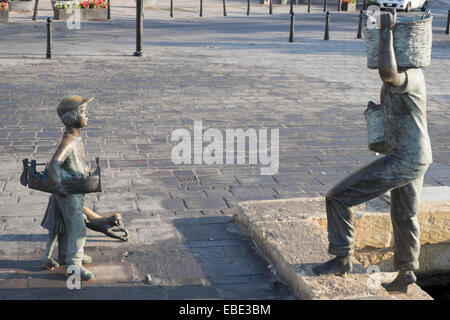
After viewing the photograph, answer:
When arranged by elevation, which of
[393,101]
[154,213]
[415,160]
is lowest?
[154,213]

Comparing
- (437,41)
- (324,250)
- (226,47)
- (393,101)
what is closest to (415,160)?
(393,101)

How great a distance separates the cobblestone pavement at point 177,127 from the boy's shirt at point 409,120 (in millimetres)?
1447

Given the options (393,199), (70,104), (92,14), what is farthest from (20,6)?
(393,199)

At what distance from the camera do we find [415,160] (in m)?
4.62

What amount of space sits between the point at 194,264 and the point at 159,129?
4890 mm

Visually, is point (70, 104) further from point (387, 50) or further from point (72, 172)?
point (387, 50)

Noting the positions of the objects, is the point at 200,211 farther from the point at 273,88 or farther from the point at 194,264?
the point at 273,88

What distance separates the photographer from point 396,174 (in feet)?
15.3

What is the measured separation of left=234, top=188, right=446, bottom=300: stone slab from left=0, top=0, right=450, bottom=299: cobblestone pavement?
0.59 ft

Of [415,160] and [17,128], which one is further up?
[415,160]

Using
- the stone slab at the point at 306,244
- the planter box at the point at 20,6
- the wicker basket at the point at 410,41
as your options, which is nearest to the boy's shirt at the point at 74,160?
the stone slab at the point at 306,244

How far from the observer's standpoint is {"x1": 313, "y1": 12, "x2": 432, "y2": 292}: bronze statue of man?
452 cm

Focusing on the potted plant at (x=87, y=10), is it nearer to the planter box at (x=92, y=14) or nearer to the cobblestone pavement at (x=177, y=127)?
the planter box at (x=92, y=14)

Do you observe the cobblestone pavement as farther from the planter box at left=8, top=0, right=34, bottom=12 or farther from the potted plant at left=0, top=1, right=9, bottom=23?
the planter box at left=8, top=0, right=34, bottom=12
